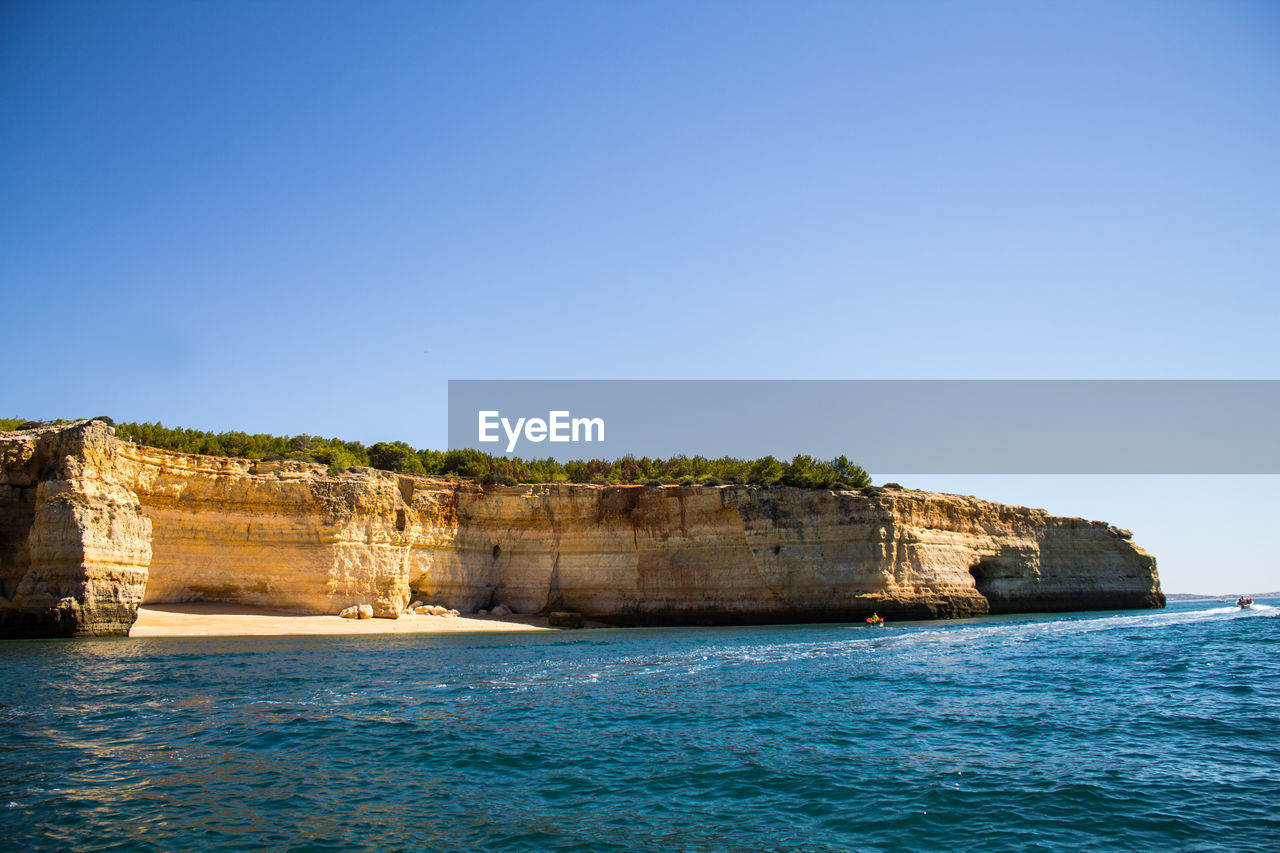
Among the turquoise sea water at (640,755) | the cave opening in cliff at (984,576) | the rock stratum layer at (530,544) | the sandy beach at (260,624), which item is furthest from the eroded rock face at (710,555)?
the turquoise sea water at (640,755)

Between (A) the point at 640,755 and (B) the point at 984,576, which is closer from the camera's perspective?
(A) the point at 640,755

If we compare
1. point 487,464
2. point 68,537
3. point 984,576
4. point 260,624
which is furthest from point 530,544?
point 984,576

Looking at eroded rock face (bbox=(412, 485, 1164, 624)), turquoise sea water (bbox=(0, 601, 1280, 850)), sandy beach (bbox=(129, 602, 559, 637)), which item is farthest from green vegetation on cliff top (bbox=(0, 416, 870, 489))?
turquoise sea water (bbox=(0, 601, 1280, 850))

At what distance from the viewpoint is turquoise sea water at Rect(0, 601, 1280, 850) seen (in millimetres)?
8016

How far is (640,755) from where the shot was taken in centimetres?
1130

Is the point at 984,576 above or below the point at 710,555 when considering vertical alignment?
below

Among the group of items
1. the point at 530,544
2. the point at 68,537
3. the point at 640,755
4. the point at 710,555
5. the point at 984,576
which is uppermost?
the point at 68,537

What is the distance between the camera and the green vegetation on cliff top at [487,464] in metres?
43.7

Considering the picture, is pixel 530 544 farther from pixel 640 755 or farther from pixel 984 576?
pixel 640 755

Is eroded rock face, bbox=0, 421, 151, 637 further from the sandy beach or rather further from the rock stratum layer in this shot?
the sandy beach

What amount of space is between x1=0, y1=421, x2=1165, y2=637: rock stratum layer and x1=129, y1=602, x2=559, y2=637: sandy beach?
922 mm

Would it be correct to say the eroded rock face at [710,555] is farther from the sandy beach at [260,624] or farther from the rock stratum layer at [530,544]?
the sandy beach at [260,624]

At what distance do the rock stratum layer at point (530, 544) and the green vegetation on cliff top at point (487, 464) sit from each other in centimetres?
295

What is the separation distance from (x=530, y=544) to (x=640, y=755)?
3553 centimetres
